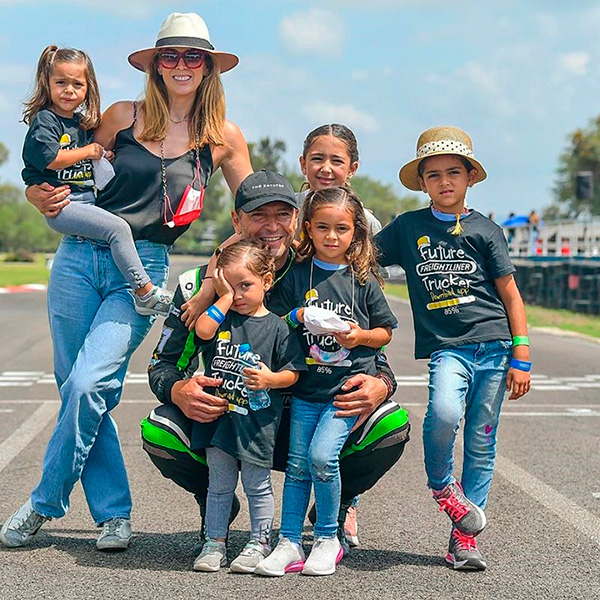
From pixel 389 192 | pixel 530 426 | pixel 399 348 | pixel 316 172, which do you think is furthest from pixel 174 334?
pixel 389 192

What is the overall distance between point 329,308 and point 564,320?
19698mm

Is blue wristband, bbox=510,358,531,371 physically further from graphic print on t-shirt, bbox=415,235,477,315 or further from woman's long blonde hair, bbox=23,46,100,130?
woman's long blonde hair, bbox=23,46,100,130

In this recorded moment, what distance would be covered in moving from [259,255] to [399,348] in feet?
38.2

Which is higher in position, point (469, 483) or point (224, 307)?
point (224, 307)

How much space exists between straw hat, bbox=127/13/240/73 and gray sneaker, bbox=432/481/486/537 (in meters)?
2.31

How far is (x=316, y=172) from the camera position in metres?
5.29

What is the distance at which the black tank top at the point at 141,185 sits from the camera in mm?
4914

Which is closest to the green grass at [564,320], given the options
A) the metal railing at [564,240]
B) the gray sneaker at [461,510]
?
the metal railing at [564,240]

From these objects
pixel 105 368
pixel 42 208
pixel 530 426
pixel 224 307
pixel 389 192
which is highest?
pixel 389 192

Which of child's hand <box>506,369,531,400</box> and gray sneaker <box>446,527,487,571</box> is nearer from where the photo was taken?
gray sneaker <box>446,527,487,571</box>

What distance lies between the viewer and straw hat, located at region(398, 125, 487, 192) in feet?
16.3

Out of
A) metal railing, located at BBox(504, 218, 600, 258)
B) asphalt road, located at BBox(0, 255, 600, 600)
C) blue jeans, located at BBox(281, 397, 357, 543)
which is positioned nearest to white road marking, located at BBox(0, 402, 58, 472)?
asphalt road, located at BBox(0, 255, 600, 600)

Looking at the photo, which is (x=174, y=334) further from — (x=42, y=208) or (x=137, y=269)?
(x=42, y=208)

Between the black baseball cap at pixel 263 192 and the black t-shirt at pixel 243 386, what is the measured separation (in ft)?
1.74
